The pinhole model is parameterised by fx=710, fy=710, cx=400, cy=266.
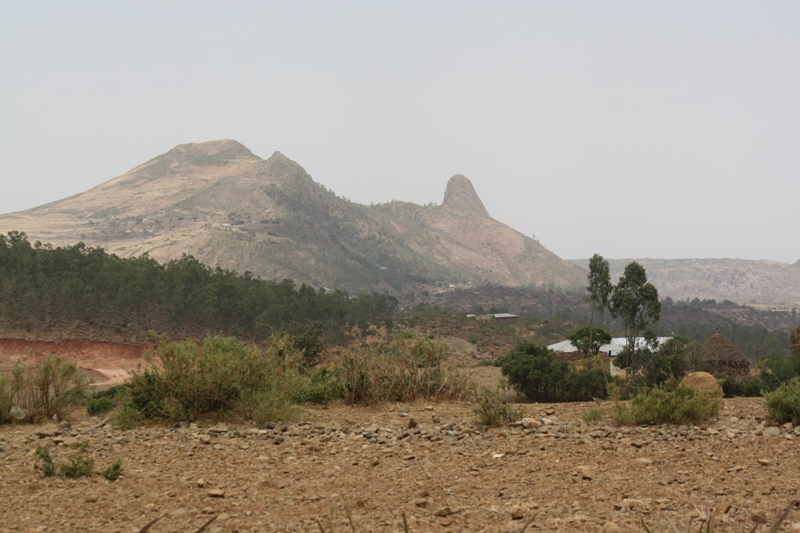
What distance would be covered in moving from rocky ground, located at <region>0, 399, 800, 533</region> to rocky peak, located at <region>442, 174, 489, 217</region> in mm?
158477

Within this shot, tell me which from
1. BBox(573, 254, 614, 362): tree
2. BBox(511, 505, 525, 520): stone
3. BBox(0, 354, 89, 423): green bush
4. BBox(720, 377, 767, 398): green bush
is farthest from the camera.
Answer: BBox(573, 254, 614, 362): tree

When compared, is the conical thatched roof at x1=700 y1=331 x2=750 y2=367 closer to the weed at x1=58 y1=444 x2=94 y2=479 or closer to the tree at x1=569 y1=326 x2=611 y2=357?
the tree at x1=569 y1=326 x2=611 y2=357

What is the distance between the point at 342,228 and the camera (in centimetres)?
11619

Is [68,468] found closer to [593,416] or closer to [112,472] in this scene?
[112,472]

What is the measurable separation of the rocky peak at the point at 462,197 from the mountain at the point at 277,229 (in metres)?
5.77

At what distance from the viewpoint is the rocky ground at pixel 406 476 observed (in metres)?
4.73

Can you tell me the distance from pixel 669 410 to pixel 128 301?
35.5 m

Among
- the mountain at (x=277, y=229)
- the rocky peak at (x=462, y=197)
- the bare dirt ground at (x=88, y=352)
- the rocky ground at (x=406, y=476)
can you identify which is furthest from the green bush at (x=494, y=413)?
the rocky peak at (x=462, y=197)

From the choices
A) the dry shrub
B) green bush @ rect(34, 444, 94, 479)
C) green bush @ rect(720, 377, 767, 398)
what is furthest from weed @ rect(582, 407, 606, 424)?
green bush @ rect(720, 377, 767, 398)

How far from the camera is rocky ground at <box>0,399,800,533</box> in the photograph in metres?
4.73

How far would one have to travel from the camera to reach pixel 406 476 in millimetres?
6066

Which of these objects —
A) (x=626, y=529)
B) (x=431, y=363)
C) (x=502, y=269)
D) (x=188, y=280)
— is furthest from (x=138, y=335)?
(x=502, y=269)

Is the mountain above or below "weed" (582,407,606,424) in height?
above

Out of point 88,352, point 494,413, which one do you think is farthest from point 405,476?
point 88,352
